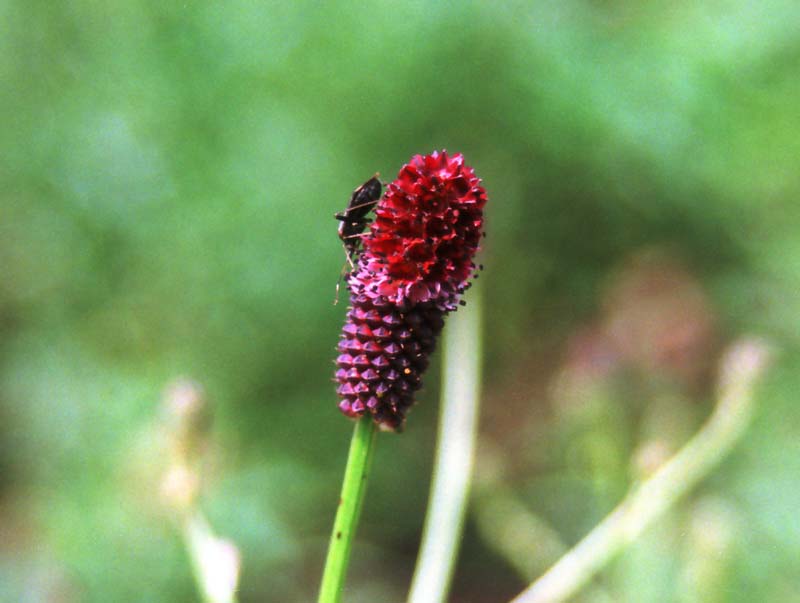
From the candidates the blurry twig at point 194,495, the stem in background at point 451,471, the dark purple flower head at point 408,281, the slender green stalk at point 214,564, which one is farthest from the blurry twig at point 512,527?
the dark purple flower head at point 408,281

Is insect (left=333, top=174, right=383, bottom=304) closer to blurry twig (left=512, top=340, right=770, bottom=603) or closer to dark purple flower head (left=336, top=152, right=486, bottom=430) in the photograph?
dark purple flower head (left=336, top=152, right=486, bottom=430)

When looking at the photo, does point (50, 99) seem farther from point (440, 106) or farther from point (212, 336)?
point (440, 106)

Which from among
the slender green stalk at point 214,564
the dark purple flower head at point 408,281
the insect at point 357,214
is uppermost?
the insect at point 357,214

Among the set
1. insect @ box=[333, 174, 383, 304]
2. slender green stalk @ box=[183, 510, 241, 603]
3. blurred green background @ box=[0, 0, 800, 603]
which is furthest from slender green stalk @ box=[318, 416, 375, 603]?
blurred green background @ box=[0, 0, 800, 603]

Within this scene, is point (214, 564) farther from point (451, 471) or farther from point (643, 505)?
point (643, 505)

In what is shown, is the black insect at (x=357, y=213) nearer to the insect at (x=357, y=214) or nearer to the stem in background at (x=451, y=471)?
the insect at (x=357, y=214)

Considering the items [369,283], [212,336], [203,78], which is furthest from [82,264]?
[369,283]
